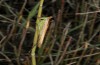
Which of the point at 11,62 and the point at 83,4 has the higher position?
the point at 83,4

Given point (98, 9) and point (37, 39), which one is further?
point (98, 9)

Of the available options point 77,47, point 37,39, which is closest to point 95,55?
point 77,47

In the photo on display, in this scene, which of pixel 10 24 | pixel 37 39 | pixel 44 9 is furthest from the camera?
pixel 44 9

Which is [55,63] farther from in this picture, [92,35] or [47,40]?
[92,35]

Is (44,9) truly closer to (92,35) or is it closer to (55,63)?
(92,35)

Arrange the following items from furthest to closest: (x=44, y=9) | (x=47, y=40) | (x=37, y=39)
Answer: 1. (x=44, y=9)
2. (x=47, y=40)
3. (x=37, y=39)

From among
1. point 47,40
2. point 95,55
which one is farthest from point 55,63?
point 95,55
